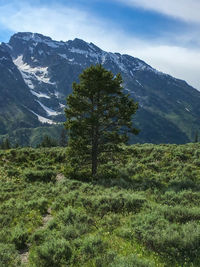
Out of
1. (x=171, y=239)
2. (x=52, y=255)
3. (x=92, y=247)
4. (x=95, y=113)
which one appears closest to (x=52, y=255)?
(x=52, y=255)

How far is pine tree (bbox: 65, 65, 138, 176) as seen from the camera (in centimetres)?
2020

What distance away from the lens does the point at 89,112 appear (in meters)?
21.3

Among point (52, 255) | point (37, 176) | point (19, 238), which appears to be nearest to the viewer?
point (52, 255)

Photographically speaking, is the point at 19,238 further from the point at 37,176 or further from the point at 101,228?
the point at 37,176

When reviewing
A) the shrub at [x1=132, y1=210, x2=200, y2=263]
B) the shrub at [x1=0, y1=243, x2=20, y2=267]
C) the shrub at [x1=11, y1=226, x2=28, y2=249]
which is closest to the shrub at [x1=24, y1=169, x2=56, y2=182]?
the shrub at [x1=11, y1=226, x2=28, y2=249]

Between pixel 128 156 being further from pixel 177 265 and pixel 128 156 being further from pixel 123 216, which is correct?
pixel 177 265

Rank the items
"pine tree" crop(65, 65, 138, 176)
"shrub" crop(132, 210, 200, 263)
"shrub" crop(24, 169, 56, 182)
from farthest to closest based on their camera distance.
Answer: "shrub" crop(24, 169, 56, 182) < "pine tree" crop(65, 65, 138, 176) < "shrub" crop(132, 210, 200, 263)

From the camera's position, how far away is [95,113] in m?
20.8

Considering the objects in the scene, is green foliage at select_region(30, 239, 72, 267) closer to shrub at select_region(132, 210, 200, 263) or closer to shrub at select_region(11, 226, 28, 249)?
shrub at select_region(11, 226, 28, 249)

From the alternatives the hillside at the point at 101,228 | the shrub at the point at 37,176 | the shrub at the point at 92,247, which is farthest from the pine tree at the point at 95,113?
the shrub at the point at 92,247

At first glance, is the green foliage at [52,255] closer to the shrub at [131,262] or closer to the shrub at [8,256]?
the shrub at [8,256]

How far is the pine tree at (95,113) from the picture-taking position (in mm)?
20203

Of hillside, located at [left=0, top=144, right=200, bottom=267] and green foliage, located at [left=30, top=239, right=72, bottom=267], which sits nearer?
green foliage, located at [left=30, top=239, right=72, bottom=267]

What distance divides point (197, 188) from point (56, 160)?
20877 mm
